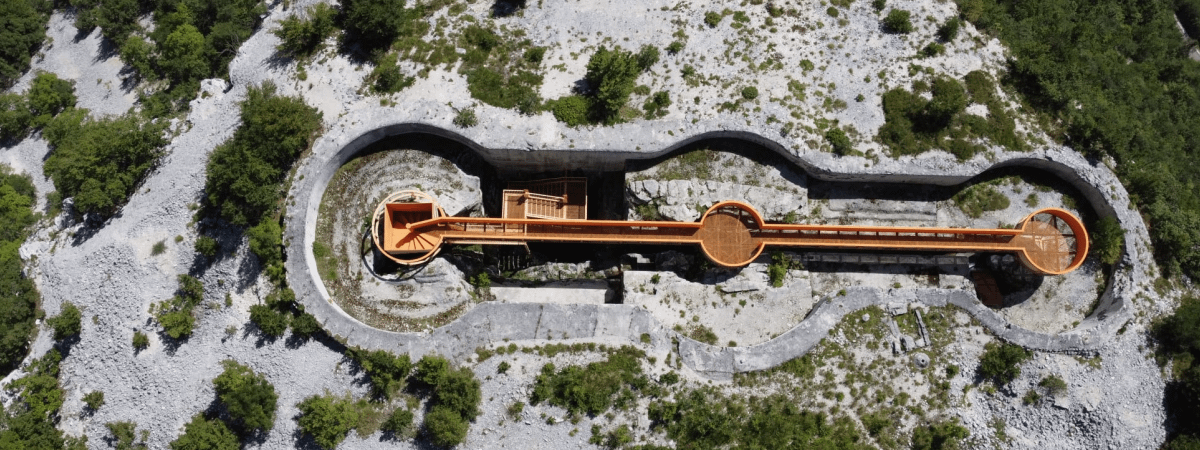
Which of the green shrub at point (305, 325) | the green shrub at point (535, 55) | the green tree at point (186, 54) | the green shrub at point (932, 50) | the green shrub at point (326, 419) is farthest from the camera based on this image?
the green tree at point (186, 54)

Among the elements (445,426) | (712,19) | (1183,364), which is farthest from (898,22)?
(445,426)

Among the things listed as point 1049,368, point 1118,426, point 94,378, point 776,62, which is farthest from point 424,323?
point 1118,426

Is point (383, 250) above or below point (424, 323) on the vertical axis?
above

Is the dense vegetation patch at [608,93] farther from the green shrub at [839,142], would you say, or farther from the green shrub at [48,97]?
the green shrub at [48,97]

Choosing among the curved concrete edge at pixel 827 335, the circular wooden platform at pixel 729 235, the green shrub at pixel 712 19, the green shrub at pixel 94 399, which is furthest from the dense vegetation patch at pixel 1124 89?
the green shrub at pixel 94 399

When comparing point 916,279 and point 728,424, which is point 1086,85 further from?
point 728,424
